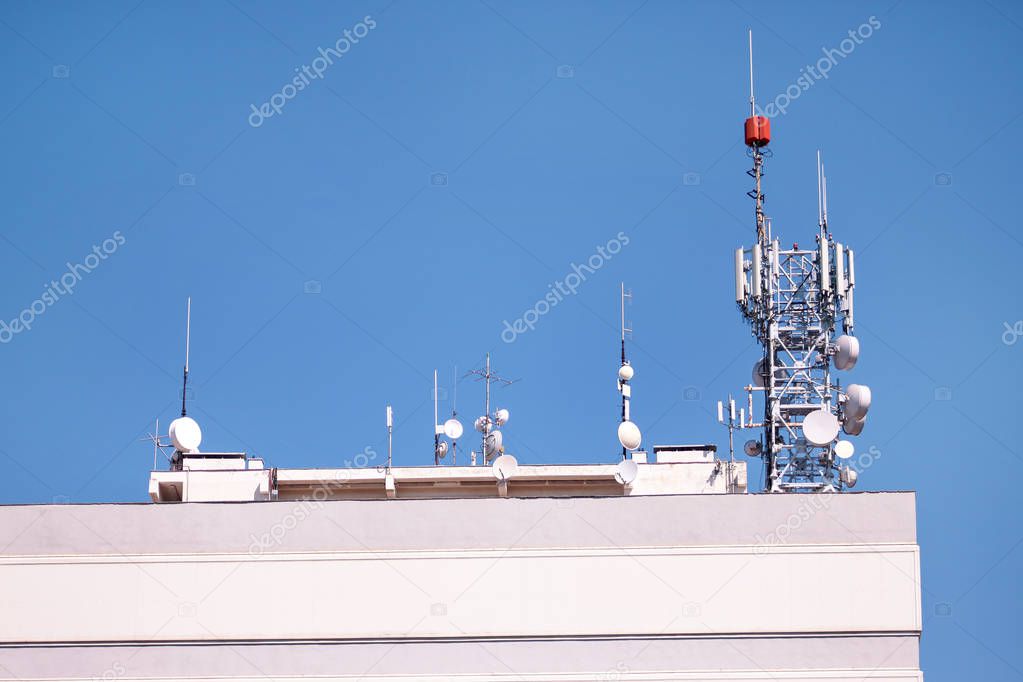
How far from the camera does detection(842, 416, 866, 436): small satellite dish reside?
46906 mm

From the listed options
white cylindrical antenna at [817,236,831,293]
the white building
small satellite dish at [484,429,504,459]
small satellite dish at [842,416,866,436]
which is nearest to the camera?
the white building

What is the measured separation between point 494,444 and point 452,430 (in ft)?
5.93

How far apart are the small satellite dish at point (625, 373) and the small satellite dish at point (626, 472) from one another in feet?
15.2

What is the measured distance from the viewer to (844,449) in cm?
4638

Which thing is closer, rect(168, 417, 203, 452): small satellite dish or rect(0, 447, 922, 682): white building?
rect(0, 447, 922, 682): white building

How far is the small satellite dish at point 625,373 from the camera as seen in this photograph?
169 ft

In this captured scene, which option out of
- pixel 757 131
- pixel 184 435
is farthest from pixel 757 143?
pixel 184 435

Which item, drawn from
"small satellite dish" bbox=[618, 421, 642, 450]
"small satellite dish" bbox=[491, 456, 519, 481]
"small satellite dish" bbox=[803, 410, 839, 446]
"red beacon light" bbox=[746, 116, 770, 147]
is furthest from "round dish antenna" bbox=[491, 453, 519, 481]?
"red beacon light" bbox=[746, 116, 770, 147]

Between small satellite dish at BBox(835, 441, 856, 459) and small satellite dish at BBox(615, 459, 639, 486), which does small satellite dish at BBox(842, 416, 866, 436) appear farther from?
small satellite dish at BBox(615, 459, 639, 486)

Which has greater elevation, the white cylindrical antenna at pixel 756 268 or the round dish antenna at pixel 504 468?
the white cylindrical antenna at pixel 756 268

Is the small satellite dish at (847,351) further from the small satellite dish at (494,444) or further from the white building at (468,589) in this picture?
the small satellite dish at (494,444)

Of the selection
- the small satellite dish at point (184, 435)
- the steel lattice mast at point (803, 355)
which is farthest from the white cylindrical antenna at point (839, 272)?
the small satellite dish at point (184, 435)

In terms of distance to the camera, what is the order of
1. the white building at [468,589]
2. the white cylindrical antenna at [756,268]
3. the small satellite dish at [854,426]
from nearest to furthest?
1. the white building at [468,589]
2. the small satellite dish at [854,426]
3. the white cylindrical antenna at [756,268]

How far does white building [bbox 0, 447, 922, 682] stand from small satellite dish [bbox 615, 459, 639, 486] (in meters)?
3.00
